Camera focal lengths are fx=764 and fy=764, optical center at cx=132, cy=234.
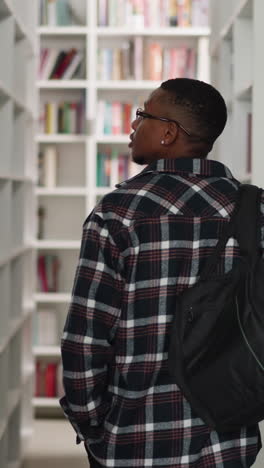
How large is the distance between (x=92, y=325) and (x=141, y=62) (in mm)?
3777

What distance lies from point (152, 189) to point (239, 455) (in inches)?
21.5

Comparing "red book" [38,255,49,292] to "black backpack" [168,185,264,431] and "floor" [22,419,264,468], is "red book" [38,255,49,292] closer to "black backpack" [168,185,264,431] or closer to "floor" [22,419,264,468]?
"floor" [22,419,264,468]

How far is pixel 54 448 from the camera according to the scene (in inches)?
166

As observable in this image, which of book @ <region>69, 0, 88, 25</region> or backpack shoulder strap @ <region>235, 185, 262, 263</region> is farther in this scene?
book @ <region>69, 0, 88, 25</region>

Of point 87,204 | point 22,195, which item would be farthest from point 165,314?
point 87,204

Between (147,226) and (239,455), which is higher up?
(147,226)

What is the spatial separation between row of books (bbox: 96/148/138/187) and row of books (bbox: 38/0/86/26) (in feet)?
2.96

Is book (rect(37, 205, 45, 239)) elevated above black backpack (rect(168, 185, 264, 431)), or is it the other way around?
black backpack (rect(168, 185, 264, 431))

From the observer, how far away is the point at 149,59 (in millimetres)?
5023

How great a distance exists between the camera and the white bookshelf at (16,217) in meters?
3.09

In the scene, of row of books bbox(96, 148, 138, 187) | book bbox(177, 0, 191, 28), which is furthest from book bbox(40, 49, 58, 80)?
book bbox(177, 0, 191, 28)

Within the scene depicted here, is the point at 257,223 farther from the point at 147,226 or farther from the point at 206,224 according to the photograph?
the point at 147,226

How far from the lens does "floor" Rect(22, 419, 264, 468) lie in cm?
391

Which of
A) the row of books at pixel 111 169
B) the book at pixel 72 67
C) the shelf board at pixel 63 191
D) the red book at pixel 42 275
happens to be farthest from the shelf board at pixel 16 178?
the book at pixel 72 67
